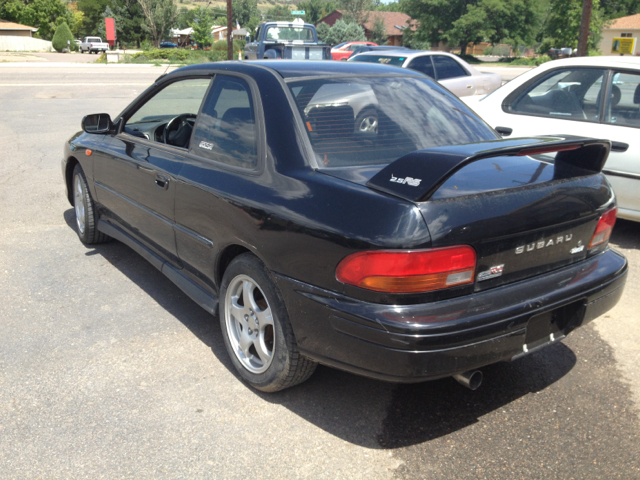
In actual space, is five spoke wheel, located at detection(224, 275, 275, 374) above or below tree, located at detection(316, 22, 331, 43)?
below

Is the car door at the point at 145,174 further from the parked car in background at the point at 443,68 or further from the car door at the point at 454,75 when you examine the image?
the car door at the point at 454,75

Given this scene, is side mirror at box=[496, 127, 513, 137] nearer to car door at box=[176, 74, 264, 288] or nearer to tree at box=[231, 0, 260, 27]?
car door at box=[176, 74, 264, 288]

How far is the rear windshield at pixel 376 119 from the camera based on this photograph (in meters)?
2.99

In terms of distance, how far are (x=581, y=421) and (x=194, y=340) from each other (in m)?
2.22

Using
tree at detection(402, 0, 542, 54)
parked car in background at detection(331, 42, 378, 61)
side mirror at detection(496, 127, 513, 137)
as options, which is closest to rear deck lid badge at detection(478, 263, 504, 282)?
side mirror at detection(496, 127, 513, 137)

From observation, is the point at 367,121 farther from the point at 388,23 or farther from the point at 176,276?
the point at 388,23

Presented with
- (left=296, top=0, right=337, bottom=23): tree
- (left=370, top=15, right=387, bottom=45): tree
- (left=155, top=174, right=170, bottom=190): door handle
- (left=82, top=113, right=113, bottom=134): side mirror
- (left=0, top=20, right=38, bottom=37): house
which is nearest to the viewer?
(left=155, top=174, right=170, bottom=190): door handle

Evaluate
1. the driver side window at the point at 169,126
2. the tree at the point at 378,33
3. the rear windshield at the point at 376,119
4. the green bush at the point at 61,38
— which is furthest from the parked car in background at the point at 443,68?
the tree at the point at 378,33

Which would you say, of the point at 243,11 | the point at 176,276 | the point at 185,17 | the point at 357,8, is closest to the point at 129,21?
the point at 357,8

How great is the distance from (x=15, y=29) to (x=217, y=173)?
2932 inches

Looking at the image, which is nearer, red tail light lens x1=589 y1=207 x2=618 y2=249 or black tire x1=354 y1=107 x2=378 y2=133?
red tail light lens x1=589 y1=207 x2=618 y2=249

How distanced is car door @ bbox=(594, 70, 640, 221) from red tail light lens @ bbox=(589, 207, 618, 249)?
2.27 meters

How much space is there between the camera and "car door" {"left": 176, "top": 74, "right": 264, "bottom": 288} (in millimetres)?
3082

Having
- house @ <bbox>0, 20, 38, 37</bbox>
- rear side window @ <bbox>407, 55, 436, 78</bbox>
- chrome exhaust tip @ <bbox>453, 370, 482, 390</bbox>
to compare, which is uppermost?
house @ <bbox>0, 20, 38, 37</bbox>
